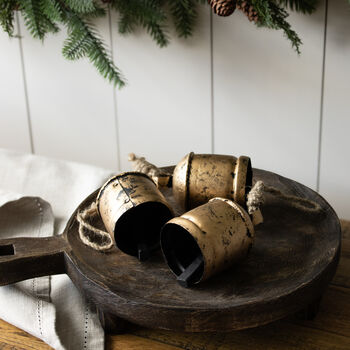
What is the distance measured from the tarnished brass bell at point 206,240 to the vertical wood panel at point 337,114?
0.48 m

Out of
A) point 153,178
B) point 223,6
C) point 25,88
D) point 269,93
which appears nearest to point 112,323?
point 153,178

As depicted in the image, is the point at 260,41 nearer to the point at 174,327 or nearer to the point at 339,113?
the point at 339,113

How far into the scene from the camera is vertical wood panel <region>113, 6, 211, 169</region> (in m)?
1.13

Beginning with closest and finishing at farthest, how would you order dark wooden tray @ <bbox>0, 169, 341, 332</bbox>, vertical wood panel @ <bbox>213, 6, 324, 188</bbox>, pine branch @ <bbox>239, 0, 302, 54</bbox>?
dark wooden tray @ <bbox>0, 169, 341, 332</bbox>, pine branch @ <bbox>239, 0, 302, 54</bbox>, vertical wood panel @ <bbox>213, 6, 324, 188</bbox>

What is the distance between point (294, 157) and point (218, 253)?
560 mm

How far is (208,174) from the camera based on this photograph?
732mm

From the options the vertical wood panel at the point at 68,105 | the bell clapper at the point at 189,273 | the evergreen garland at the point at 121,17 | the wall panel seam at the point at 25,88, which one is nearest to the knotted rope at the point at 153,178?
the bell clapper at the point at 189,273

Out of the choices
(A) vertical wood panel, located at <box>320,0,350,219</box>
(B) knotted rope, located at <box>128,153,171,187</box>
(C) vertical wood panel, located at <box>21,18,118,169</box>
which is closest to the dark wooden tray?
(B) knotted rope, located at <box>128,153,171,187</box>

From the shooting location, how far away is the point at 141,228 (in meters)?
0.71

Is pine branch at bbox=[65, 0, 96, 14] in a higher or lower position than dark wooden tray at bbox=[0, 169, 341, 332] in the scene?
higher

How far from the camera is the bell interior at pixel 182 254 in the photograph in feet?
2.02

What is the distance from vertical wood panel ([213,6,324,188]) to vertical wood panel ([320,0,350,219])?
0.06 feet

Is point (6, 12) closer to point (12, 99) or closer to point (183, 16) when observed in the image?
point (183, 16)

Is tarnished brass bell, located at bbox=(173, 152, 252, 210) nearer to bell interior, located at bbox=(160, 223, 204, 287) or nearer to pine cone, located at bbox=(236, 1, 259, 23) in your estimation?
bell interior, located at bbox=(160, 223, 204, 287)
